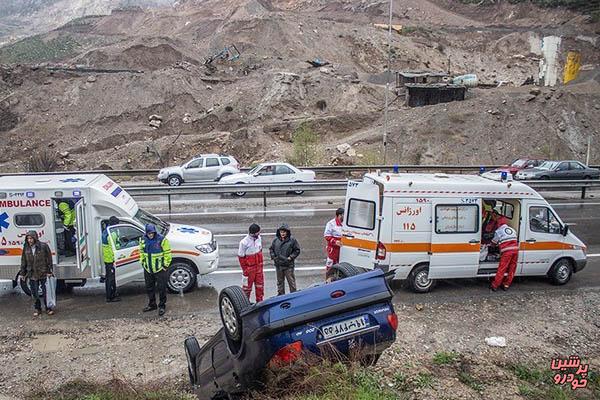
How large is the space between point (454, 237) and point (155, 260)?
559cm

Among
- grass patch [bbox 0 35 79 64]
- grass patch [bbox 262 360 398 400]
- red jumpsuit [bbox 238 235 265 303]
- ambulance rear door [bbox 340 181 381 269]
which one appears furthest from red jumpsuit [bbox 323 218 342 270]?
grass patch [bbox 0 35 79 64]

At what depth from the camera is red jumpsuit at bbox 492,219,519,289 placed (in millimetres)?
10633

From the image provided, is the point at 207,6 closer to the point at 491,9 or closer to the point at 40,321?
the point at 491,9

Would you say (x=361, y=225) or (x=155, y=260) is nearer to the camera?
(x=155, y=260)

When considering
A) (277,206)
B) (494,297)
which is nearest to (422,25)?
(277,206)

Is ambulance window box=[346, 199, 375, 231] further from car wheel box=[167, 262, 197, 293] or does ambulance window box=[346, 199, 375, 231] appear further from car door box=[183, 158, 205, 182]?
car door box=[183, 158, 205, 182]

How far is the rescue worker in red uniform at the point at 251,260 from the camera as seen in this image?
9795 mm

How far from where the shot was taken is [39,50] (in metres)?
71.6

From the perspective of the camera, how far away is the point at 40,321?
9.68 metres

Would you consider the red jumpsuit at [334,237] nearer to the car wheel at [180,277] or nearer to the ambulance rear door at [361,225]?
the ambulance rear door at [361,225]

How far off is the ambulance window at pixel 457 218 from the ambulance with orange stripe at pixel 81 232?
461 centimetres

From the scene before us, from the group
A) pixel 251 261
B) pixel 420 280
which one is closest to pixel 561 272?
pixel 420 280

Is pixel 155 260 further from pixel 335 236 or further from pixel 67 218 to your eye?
pixel 335 236

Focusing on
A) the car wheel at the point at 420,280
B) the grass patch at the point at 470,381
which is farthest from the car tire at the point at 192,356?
the car wheel at the point at 420,280
